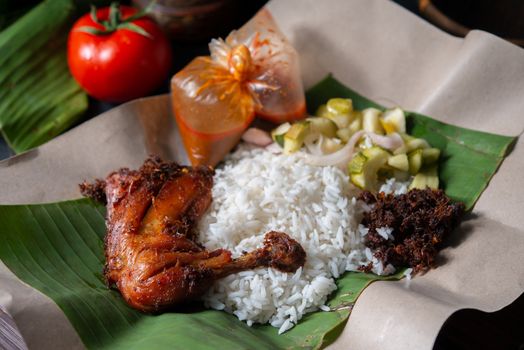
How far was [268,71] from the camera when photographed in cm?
405

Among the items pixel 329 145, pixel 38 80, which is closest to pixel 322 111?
pixel 329 145

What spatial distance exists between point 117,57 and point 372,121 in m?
1.98

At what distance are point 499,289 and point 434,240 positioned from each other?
40cm

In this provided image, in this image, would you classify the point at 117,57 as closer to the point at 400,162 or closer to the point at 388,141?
the point at 388,141

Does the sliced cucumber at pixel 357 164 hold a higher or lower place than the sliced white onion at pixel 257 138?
higher

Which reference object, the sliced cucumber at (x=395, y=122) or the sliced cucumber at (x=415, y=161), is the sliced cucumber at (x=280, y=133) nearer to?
the sliced cucumber at (x=395, y=122)

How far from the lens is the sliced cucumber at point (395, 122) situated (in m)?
3.92

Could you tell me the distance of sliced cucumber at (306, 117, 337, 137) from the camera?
385cm

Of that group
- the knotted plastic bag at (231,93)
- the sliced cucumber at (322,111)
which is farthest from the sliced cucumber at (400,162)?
the knotted plastic bag at (231,93)

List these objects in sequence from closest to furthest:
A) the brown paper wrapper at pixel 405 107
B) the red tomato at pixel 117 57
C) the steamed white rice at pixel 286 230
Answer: the brown paper wrapper at pixel 405 107
the steamed white rice at pixel 286 230
the red tomato at pixel 117 57

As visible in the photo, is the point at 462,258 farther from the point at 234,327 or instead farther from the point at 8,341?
the point at 8,341

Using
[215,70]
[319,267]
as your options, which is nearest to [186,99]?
[215,70]

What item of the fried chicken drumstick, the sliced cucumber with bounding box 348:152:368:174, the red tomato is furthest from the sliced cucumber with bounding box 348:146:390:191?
the red tomato

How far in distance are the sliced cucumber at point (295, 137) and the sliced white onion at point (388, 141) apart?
412 millimetres
